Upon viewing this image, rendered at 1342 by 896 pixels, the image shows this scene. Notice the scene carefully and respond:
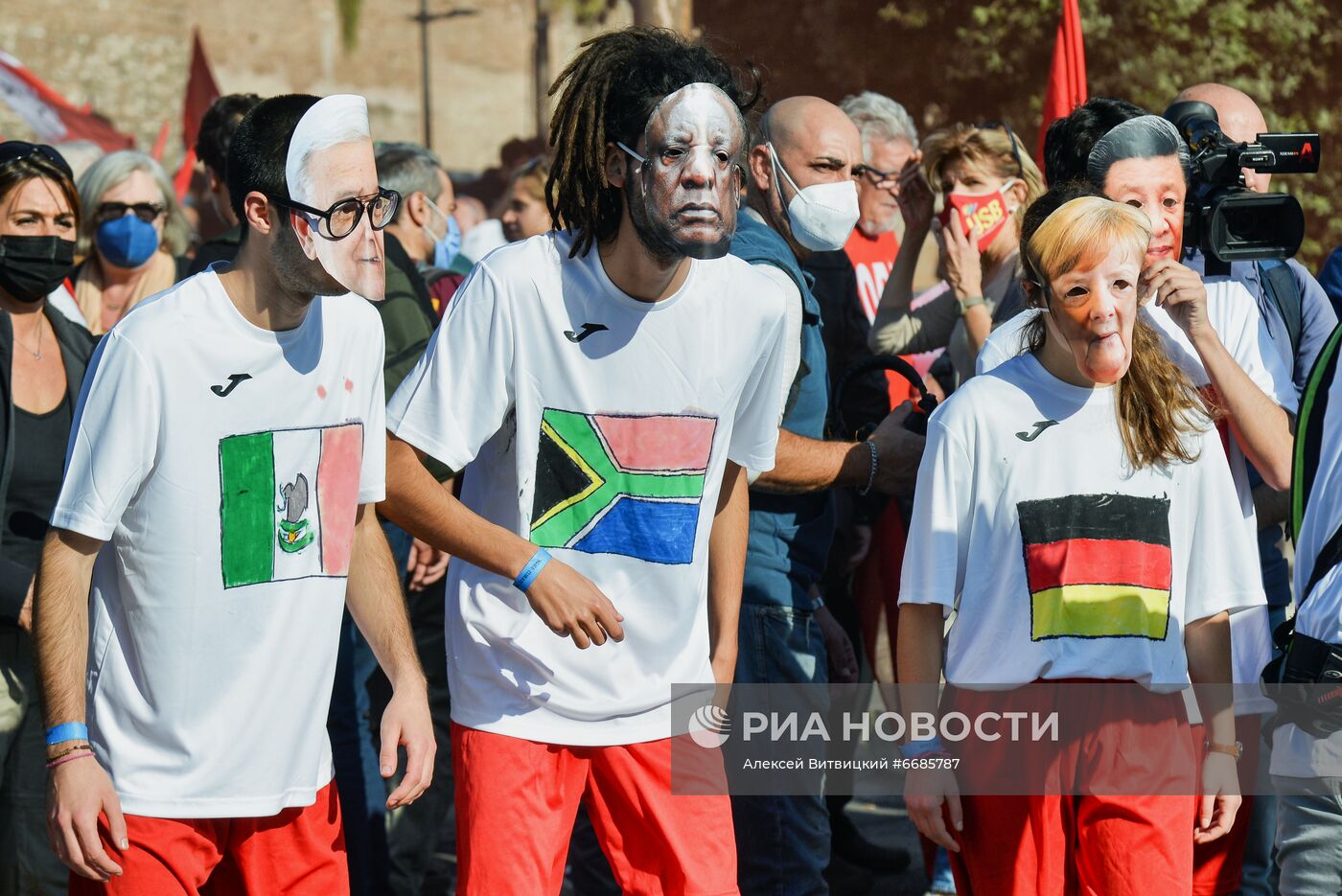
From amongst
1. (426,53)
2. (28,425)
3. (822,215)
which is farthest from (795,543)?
(426,53)

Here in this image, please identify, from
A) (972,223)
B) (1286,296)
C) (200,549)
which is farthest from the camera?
(972,223)

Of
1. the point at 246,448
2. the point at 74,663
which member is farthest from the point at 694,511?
the point at 74,663

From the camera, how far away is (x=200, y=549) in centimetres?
289

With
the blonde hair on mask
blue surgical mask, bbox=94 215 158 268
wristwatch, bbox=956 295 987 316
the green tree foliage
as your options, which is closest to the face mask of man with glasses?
the blonde hair on mask

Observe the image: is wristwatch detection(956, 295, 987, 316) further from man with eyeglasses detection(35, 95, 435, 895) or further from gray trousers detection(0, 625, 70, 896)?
A: gray trousers detection(0, 625, 70, 896)

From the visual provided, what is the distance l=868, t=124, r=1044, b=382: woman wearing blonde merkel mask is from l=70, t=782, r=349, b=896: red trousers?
2547mm

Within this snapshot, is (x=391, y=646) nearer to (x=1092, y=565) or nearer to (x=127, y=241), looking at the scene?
(x=1092, y=565)

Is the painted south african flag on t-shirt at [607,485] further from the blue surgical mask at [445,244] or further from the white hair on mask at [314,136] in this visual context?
the blue surgical mask at [445,244]

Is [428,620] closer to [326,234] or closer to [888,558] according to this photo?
[888,558]

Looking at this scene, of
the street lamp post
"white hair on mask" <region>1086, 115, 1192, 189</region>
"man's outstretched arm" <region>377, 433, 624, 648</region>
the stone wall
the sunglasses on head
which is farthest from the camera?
the street lamp post

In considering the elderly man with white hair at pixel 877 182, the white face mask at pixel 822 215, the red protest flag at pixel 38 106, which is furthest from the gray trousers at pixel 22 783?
the red protest flag at pixel 38 106

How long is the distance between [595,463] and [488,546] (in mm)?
263

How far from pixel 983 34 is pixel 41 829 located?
12.1 meters

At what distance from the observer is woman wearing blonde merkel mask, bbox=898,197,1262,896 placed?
124 inches
